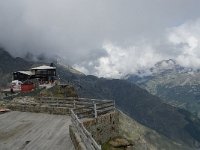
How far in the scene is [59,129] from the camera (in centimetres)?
3284

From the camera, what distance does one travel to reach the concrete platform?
27.2 meters

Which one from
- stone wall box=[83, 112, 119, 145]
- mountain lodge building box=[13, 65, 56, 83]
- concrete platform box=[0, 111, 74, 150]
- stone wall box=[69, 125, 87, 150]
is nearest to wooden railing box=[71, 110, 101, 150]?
stone wall box=[69, 125, 87, 150]

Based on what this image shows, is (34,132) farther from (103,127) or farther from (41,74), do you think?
(41,74)

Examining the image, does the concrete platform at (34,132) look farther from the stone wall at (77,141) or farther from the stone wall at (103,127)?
the stone wall at (103,127)

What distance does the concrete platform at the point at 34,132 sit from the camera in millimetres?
27203

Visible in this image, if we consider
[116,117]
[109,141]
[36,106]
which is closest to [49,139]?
[109,141]

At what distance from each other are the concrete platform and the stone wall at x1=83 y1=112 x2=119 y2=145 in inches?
81.3

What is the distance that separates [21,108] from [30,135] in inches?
718

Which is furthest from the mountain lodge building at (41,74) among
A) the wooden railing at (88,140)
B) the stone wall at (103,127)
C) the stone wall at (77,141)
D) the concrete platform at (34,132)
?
the wooden railing at (88,140)

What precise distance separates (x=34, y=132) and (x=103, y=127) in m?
6.35

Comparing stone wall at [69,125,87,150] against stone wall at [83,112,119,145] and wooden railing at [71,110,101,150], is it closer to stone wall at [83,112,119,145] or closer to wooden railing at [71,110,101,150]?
wooden railing at [71,110,101,150]

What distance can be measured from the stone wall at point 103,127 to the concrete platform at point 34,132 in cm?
206

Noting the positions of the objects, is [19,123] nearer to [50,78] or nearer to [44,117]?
[44,117]

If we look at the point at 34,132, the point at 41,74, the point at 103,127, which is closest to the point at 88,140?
the point at 34,132
